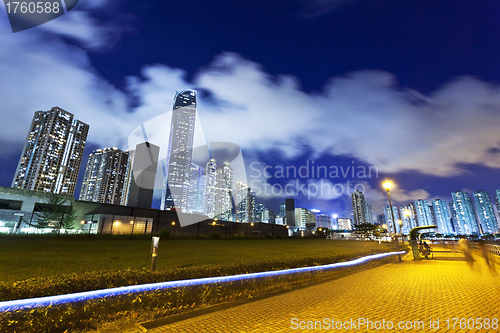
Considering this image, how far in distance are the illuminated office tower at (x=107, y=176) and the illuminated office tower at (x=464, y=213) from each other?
661 ft

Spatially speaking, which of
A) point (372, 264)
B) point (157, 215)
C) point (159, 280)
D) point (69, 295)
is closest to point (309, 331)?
point (159, 280)

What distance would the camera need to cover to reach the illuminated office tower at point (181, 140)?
6245 inches

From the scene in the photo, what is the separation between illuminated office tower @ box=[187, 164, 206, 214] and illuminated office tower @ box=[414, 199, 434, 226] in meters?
142

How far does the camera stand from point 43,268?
6.48 meters

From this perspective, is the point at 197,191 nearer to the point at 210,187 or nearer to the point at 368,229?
the point at 210,187

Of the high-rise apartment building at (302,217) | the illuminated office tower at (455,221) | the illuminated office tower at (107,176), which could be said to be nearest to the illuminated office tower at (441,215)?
the illuminated office tower at (455,221)

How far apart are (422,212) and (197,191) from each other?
518 feet

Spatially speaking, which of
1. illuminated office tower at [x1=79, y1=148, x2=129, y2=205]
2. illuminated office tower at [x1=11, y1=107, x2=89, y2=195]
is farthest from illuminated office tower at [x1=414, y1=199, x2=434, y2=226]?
illuminated office tower at [x1=11, y1=107, x2=89, y2=195]

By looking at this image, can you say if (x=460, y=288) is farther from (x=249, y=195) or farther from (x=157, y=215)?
(x=249, y=195)

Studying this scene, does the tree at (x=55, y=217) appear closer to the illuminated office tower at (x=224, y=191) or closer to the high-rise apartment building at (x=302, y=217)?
the illuminated office tower at (x=224, y=191)

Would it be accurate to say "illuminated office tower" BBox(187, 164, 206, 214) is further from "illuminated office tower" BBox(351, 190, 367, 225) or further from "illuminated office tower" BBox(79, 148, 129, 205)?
"illuminated office tower" BBox(351, 190, 367, 225)

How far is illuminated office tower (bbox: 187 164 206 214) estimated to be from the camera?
181m

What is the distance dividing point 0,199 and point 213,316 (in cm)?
4525

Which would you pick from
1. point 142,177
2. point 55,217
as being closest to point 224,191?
point 142,177
